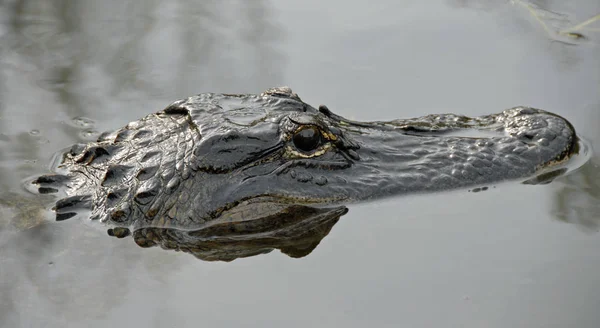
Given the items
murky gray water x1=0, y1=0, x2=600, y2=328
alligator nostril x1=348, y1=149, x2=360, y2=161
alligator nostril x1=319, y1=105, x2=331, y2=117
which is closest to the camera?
murky gray water x1=0, y1=0, x2=600, y2=328

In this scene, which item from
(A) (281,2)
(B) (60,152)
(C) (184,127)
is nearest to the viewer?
(C) (184,127)

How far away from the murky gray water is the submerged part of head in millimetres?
168

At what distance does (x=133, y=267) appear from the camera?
466 cm

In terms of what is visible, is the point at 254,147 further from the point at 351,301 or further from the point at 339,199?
the point at 351,301

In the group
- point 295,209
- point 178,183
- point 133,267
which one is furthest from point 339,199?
point 133,267

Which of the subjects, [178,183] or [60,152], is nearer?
[178,183]

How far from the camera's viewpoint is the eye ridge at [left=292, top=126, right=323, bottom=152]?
15.7ft

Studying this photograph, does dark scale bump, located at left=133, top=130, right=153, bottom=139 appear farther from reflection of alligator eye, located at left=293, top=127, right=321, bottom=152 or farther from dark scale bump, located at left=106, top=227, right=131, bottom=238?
reflection of alligator eye, located at left=293, top=127, right=321, bottom=152

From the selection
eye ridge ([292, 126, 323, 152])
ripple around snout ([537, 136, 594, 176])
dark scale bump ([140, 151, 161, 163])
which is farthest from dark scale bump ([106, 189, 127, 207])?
ripple around snout ([537, 136, 594, 176])

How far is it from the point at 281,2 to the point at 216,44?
3.36 feet

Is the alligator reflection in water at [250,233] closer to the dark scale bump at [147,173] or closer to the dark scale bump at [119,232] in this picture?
the dark scale bump at [119,232]

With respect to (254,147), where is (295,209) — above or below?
below

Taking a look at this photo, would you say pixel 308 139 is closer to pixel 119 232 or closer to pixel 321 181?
pixel 321 181

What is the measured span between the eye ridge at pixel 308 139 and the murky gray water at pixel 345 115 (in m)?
0.50
